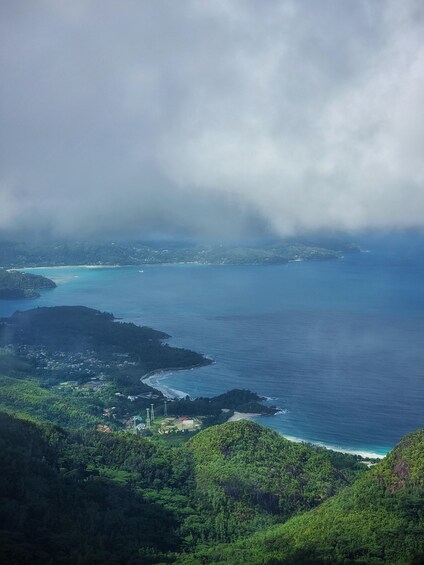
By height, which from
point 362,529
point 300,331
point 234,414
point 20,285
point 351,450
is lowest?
point 351,450

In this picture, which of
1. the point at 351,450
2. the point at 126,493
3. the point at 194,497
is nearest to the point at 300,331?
the point at 351,450

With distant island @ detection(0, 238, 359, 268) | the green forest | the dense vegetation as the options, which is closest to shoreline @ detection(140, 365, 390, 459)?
the green forest

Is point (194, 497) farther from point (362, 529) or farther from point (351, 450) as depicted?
point (351, 450)

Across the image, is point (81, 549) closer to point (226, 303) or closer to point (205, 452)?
point (205, 452)

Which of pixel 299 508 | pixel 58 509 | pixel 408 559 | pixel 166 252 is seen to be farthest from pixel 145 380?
pixel 166 252

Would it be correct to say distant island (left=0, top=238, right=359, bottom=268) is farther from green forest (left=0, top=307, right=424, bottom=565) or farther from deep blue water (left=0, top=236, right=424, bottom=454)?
green forest (left=0, top=307, right=424, bottom=565)

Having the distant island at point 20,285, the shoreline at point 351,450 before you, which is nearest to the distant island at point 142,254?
the distant island at point 20,285

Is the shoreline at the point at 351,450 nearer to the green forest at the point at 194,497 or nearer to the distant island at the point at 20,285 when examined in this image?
the green forest at the point at 194,497
